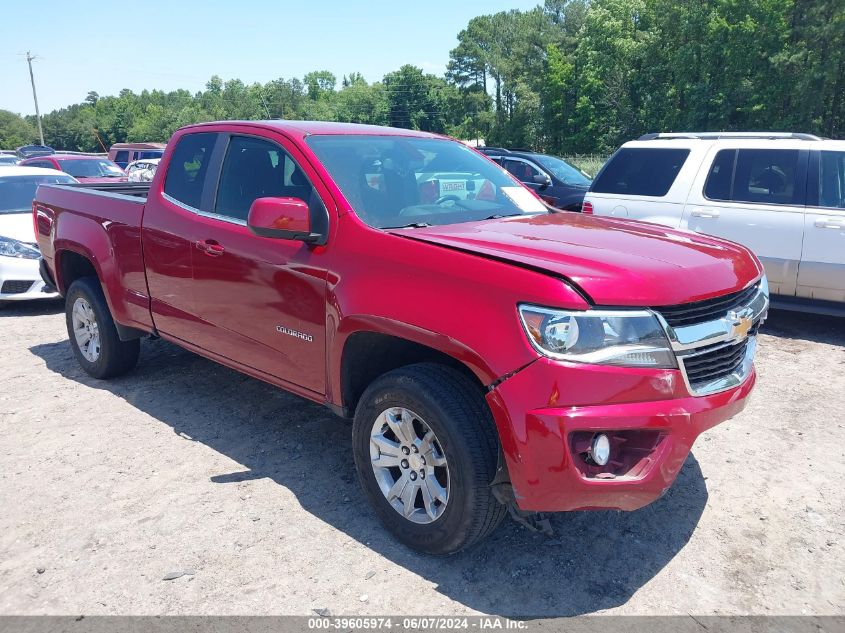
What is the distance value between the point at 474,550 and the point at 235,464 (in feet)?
5.36

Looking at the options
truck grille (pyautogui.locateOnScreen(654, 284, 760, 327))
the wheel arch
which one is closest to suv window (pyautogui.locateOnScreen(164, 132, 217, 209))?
the wheel arch

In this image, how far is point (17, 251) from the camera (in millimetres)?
8055

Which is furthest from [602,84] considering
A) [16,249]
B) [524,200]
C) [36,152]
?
[524,200]

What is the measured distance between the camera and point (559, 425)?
2.59 m

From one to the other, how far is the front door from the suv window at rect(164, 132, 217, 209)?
215 millimetres

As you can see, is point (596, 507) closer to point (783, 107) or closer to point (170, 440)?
point (170, 440)

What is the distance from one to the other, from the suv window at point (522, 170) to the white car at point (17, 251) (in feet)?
24.2

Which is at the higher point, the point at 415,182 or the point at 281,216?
the point at 415,182

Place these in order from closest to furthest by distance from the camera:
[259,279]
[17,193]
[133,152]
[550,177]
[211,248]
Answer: [259,279], [211,248], [17,193], [550,177], [133,152]

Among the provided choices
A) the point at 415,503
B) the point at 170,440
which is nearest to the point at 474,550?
the point at 415,503

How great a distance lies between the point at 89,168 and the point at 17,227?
778cm

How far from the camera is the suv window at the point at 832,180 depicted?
6492mm

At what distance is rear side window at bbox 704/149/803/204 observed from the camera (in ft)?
22.1

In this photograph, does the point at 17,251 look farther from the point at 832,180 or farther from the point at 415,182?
the point at 832,180
